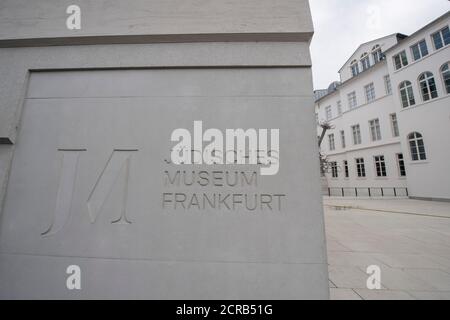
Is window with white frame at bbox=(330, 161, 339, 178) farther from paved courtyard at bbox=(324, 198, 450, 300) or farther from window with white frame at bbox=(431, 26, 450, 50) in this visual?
paved courtyard at bbox=(324, 198, 450, 300)

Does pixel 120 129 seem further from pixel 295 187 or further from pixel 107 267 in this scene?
pixel 295 187

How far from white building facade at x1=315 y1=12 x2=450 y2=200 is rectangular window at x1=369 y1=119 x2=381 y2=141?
0.09 metres

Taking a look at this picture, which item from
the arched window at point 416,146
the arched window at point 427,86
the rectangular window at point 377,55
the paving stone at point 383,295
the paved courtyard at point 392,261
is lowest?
the paving stone at point 383,295

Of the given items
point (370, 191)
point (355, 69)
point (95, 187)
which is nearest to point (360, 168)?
point (370, 191)

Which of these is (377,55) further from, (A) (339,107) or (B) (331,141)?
(B) (331,141)

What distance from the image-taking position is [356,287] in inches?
114

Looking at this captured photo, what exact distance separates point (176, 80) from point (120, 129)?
921 millimetres

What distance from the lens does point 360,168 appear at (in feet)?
78.9

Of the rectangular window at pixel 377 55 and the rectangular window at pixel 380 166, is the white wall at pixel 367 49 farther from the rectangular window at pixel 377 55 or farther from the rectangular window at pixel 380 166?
the rectangular window at pixel 380 166

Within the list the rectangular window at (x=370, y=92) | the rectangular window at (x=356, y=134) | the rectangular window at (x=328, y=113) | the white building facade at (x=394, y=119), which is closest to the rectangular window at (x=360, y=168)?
the white building facade at (x=394, y=119)

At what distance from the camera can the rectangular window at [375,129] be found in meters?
22.0

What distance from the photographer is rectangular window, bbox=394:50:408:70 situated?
1803 centimetres

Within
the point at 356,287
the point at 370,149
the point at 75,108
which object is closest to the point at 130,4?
the point at 75,108

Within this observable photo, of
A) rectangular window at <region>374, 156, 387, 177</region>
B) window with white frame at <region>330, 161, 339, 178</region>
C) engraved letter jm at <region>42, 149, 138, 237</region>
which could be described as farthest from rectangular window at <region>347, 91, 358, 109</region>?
engraved letter jm at <region>42, 149, 138, 237</region>
